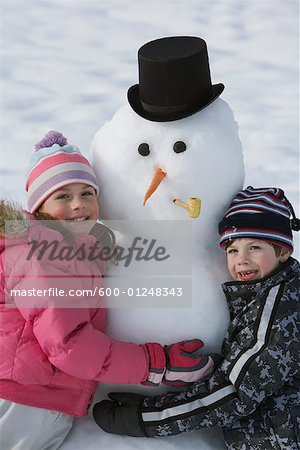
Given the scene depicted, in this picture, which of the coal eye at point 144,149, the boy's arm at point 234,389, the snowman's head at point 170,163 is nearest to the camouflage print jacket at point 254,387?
the boy's arm at point 234,389

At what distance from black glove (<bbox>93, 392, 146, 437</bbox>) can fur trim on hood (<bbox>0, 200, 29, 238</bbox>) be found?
462 mm

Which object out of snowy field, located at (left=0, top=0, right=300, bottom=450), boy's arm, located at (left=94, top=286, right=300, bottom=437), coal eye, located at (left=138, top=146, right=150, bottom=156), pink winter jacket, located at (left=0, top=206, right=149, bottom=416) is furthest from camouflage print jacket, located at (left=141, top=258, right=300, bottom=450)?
snowy field, located at (left=0, top=0, right=300, bottom=450)

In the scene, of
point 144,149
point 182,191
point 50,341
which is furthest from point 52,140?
point 50,341

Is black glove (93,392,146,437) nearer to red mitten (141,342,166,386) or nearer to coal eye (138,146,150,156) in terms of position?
red mitten (141,342,166,386)

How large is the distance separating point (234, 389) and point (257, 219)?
0.40 meters

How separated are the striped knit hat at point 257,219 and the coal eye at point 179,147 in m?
0.18

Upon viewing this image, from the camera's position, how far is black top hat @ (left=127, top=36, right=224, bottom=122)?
172 cm

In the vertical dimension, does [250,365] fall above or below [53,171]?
below

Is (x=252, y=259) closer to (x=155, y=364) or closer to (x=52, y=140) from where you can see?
(x=155, y=364)

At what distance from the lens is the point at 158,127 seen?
5.78ft

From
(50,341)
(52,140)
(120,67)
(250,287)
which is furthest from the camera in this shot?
(120,67)

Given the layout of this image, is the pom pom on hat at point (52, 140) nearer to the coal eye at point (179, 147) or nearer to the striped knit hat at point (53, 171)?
the striped knit hat at point (53, 171)

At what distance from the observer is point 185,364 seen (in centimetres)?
168

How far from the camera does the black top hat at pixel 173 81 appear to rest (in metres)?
1.72
